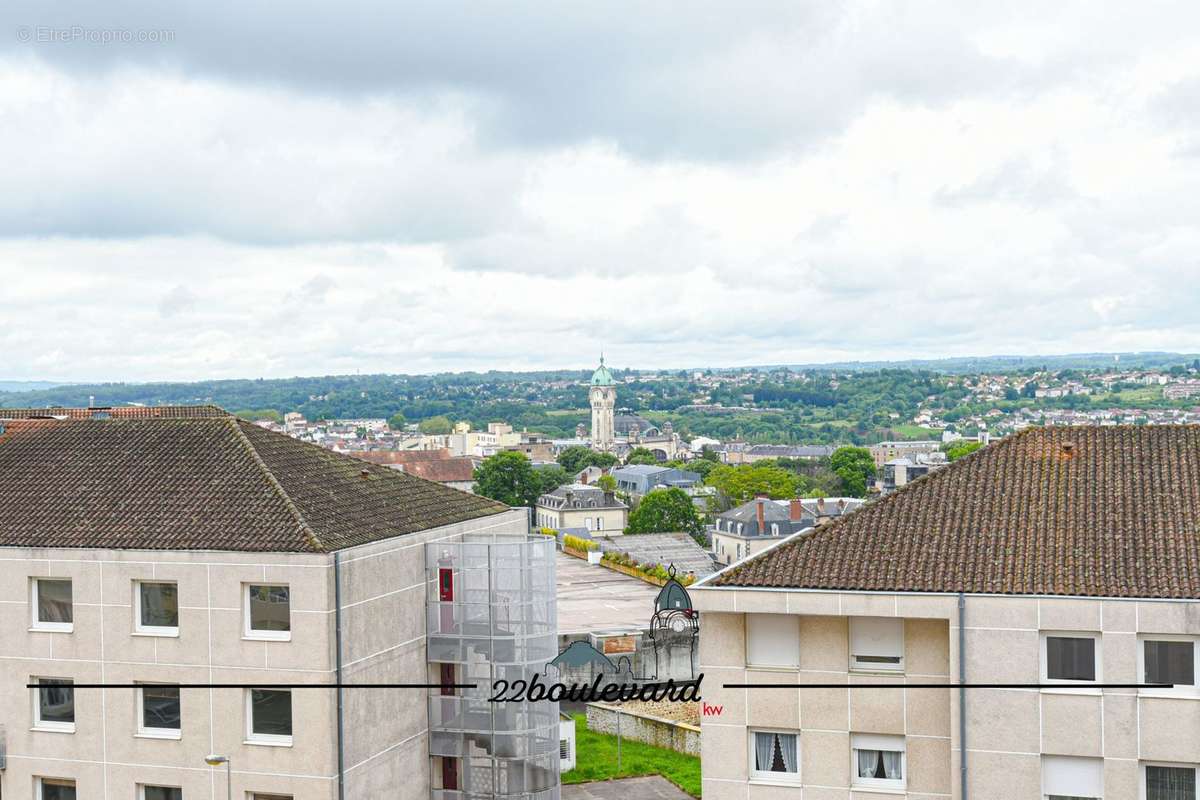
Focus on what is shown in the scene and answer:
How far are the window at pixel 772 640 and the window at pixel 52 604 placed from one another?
16.9 metres

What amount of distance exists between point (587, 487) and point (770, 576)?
467 ft

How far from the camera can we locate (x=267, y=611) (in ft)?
102

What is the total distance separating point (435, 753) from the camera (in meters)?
35.6

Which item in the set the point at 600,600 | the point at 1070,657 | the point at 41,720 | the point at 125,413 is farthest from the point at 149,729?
the point at 600,600

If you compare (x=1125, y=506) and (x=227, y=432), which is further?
(x=227, y=432)

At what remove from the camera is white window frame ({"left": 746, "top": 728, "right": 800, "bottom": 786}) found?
2751 centimetres

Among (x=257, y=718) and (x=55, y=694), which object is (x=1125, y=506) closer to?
(x=257, y=718)

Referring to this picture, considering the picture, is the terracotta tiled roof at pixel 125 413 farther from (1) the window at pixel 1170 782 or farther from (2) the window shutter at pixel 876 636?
(1) the window at pixel 1170 782

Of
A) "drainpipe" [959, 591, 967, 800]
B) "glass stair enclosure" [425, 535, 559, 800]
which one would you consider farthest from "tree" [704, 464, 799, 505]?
"drainpipe" [959, 591, 967, 800]

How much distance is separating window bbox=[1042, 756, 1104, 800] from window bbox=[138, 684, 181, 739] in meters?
19.8

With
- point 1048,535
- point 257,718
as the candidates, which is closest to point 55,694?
point 257,718


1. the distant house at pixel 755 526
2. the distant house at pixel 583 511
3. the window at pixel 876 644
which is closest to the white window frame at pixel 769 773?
the window at pixel 876 644

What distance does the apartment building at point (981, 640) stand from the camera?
2508 centimetres

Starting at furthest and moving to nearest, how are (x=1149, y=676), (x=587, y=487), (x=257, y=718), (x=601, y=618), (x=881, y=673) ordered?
(x=587, y=487)
(x=601, y=618)
(x=257, y=718)
(x=881, y=673)
(x=1149, y=676)
